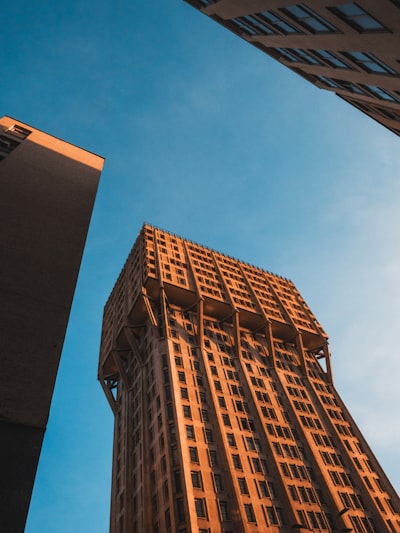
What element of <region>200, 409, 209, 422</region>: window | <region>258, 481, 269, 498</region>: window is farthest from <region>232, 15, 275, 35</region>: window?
<region>258, 481, 269, 498</region>: window

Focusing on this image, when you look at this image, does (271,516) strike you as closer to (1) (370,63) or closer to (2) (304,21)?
(1) (370,63)

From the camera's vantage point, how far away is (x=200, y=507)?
33250 mm

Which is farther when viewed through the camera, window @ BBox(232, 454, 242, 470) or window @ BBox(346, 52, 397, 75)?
window @ BBox(232, 454, 242, 470)

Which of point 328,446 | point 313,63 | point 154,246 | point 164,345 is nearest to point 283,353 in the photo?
point 328,446

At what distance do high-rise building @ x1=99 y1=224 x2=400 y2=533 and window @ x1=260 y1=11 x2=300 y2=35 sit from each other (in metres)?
Answer: 36.1

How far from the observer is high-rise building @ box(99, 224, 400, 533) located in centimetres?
3623

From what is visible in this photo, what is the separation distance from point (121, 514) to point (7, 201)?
1785 inches

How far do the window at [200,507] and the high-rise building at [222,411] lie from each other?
0.32ft

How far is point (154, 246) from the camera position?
61969 millimetres

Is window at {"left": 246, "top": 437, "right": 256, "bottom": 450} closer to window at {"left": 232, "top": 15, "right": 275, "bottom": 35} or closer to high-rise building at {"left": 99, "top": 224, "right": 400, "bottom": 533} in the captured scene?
high-rise building at {"left": 99, "top": 224, "right": 400, "bottom": 533}

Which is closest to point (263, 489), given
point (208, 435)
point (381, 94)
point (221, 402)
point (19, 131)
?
point (208, 435)

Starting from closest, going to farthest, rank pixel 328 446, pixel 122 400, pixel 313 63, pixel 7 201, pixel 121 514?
pixel 7 201 → pixel 313 63 → pixel 121 514 → pixel 328 446 → pixel 122 400

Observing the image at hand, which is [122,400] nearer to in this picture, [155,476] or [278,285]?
[155,476]

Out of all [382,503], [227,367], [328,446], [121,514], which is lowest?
[382,503]
